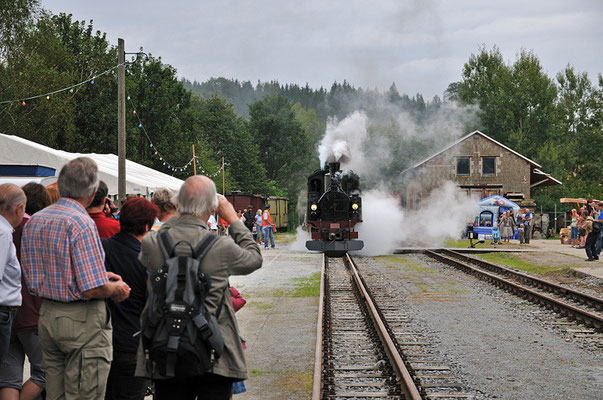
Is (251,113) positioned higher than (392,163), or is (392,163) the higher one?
(251,113)

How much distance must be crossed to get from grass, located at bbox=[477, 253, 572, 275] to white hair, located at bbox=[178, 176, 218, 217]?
16121mm

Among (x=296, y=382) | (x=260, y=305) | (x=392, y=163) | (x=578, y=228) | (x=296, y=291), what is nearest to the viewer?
(x=296, y=382)

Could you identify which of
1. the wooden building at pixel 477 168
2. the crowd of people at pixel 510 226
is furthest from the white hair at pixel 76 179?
the wooden building at pixel 477 168

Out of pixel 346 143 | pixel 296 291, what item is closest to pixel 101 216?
pixel 296 291

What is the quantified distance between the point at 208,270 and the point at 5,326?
1858 mm

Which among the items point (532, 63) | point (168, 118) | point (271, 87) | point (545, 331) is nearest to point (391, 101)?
point (168, 118)

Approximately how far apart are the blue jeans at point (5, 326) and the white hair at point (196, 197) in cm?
168

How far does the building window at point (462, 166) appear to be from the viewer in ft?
151

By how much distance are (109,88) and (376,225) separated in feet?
80.3

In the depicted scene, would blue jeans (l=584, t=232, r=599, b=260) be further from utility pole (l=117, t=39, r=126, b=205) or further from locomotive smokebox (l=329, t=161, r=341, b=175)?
utility pole (l=117, t=39, r=126, b=205)

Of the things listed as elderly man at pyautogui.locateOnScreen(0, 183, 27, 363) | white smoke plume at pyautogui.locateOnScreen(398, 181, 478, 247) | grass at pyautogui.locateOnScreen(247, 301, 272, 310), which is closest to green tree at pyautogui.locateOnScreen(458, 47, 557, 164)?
white smoke plume at pyautogui.locateOnScreen(398, 181, 478, 247)

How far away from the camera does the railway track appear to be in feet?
19.6

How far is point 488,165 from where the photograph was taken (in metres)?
46.1

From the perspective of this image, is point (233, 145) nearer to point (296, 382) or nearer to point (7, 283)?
point (296, 382)
